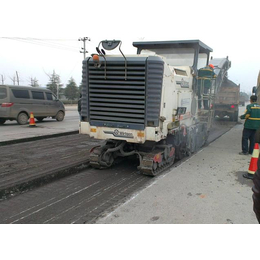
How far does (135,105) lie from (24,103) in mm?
10302

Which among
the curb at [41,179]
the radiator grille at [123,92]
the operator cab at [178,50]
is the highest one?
the operator cab at [178,50]

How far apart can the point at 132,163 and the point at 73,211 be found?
3.00m

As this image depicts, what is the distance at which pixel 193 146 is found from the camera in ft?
25.3

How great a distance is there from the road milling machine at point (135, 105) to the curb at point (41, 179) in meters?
0.38

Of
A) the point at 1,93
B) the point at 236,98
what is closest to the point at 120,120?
the point at 1,93

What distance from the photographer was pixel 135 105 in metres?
5.40

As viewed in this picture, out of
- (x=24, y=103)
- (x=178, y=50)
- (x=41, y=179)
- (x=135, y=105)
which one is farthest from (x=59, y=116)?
(x=135, y=105)

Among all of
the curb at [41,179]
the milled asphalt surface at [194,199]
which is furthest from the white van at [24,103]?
the milled asphalt surface at [194,199]

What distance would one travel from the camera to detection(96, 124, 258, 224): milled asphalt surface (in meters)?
3.71

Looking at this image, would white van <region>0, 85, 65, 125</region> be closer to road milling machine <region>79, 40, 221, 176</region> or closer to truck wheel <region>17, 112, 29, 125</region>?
truck wheel <region>17, 112, 29, 125</region>

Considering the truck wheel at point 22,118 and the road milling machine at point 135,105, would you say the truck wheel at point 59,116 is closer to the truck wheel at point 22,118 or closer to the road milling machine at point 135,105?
the truck wheel at point 22,118

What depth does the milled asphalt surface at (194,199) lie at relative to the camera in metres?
3.71

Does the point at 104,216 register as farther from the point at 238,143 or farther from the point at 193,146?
the point at 238,143

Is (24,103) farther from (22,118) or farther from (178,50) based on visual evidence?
(178,50)
